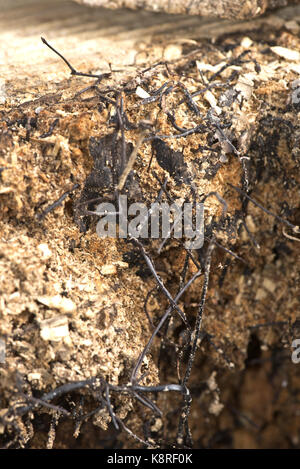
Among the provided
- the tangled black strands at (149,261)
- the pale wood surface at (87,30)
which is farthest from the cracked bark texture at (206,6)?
the tangled black strands at (149,261)

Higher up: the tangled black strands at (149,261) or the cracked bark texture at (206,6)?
the cracked bark texture at (206,6)

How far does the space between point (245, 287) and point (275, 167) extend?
0.35 meters

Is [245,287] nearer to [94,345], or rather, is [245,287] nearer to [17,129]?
[94,345]

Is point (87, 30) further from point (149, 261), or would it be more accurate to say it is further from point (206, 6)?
point (149, 261)

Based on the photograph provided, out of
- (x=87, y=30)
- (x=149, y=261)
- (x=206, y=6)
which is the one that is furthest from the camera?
(x=87, y=30)

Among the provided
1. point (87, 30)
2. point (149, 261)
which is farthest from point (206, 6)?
point (149, 261)

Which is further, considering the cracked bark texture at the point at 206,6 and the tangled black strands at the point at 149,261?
the cracked bark texture at the point at 206,6

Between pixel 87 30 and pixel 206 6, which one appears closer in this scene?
pixel 206 6

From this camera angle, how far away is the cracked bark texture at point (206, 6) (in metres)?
1.30

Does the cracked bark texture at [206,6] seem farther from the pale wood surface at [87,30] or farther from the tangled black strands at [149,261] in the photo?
the tangled black strands at [149,261]

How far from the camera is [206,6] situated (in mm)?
1311

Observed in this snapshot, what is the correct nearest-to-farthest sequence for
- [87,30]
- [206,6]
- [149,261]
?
1. [149,261]
2. [206,6]
3. [87,30]

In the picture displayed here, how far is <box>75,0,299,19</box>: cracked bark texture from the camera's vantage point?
1.30 metres
